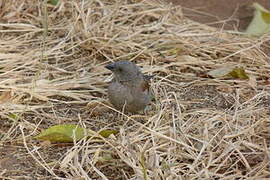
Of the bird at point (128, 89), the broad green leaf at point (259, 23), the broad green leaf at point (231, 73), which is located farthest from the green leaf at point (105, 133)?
the broad green leaf at point (259, 23)

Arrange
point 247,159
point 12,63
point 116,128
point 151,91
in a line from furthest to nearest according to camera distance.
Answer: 1. point 12,63
2. point 151,91
3. point 116,128
4. point 247,159

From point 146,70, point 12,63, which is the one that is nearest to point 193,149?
point 146,70

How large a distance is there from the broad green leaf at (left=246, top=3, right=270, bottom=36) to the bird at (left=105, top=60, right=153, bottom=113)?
5.79 feet

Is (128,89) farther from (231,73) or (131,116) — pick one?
(231,73)

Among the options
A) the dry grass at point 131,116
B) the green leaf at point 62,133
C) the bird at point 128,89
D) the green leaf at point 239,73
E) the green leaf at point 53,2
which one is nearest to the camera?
the dry grass at point 131,116

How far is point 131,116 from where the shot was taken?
15.9 ft

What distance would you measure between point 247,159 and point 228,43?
2.17 metres

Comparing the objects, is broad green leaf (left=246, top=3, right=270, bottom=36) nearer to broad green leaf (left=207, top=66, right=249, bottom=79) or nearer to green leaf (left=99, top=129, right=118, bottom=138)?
broad green leaf (left=207, top=66, right=249, bottom=79)

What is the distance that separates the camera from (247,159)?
416cm

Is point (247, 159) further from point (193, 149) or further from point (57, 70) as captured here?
point (57, 70)

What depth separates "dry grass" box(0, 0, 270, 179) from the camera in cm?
Answer: 414

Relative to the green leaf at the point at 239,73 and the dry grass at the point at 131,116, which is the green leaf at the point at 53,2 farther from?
the green leaf at the point at 239,73

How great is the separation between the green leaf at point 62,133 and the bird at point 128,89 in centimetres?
49

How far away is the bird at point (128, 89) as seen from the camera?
16.0 ft
